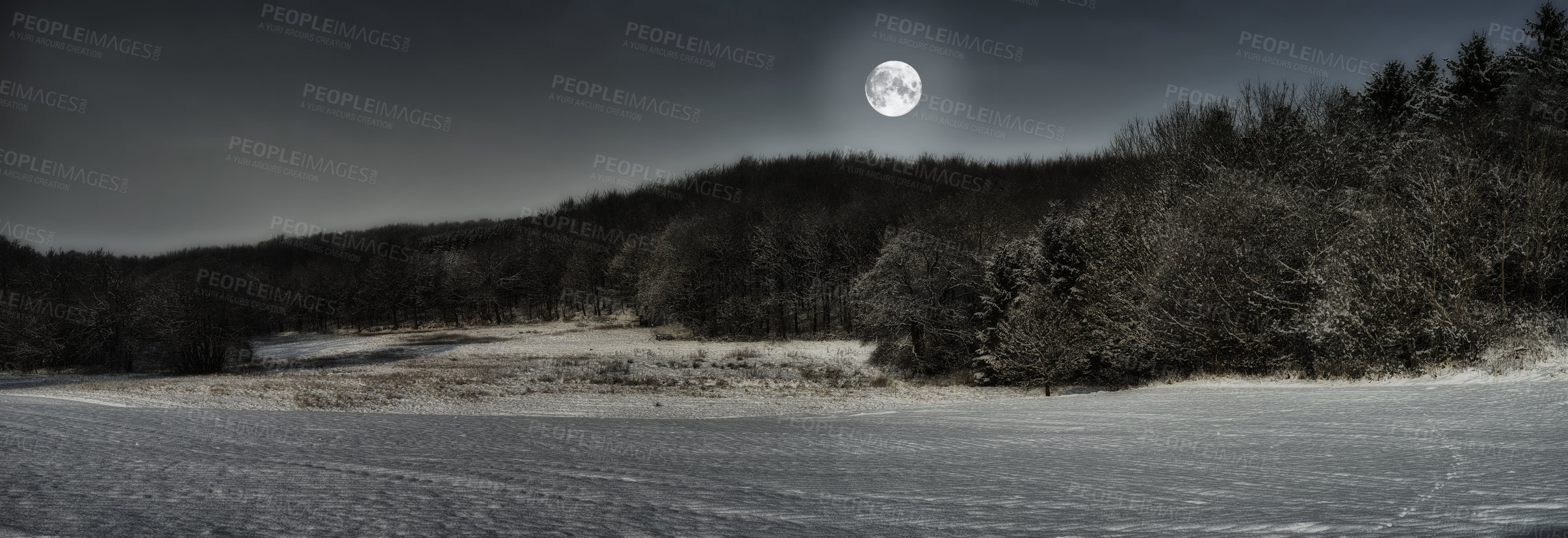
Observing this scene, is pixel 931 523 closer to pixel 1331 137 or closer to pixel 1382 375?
pixel 1382 375

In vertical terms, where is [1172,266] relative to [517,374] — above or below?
above

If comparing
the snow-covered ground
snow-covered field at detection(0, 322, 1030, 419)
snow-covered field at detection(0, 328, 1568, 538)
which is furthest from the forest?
the snow-covered ground

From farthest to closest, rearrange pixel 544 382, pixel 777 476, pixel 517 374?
pixel 517 374
pixel 544 382
pixel 777 476

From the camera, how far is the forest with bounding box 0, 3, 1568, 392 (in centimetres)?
1702

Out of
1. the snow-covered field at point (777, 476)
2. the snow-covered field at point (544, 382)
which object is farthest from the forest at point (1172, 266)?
the snow-covered field at point (777, 476)

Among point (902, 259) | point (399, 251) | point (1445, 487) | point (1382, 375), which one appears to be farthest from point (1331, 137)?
point (399, 251)

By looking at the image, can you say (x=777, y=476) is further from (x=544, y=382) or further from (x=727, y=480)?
(x=544, y=382)

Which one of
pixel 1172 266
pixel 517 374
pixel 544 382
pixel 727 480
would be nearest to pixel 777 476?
pixel 727 480

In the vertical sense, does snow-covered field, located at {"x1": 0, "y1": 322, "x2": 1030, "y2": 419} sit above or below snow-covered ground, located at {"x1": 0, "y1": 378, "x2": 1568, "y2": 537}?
below

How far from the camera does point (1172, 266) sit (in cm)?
2106

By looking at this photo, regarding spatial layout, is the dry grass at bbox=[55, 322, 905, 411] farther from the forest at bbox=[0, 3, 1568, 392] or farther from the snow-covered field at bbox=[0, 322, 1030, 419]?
the forest at bbox=[0, 3, 1568, 392]

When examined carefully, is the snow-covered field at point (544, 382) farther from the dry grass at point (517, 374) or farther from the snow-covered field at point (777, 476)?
the snow-covered field at point (777, 476)

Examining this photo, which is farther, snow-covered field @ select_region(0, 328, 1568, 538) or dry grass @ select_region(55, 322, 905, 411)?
dry grass @ select_region(55, 322, 905, 411)

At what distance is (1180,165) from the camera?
29594 mm
